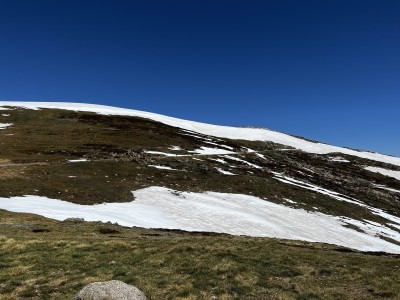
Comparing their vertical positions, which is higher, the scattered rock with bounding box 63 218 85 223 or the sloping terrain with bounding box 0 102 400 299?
the sloping terrain with bounding box 0 102 400 299

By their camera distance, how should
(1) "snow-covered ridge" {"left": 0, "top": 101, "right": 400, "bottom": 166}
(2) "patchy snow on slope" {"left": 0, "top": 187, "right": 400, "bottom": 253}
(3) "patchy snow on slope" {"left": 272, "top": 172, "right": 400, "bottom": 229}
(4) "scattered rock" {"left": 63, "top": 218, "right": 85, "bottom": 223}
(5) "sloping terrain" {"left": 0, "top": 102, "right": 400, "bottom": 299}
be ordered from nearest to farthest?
(4) "scattered rock" {"left": 63, "top": 218, "right": 85, "bottom": 223} < (2) "patchy snow on slope" {"left": 0, "top": 187, "right": 400, "bottom": 253} < (5) "sloping terrain" {"left": 0, "top": 102, "right": 400, "bottom": 299} < (3) "patchy snow on slope" {"left": 272, "top": 172, "right": 400, "bottom": 229} < (1) "snow-covered ridge" {"left": 0, "top": 101, "right": 400, "bottom": 166}

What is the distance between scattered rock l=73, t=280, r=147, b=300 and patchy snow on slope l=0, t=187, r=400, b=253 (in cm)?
2247

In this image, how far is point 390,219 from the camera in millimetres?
62906

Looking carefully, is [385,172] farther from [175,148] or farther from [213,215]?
[213,215]

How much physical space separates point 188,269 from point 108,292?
22.1ft

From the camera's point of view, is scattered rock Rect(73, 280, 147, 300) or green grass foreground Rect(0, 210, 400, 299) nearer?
scattered rock Rect(73, 280, 147, 300)

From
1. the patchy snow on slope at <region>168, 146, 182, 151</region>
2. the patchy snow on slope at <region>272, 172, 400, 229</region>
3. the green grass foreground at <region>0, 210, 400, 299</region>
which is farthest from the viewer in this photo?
the patchy snow on slope at <region>168, 146, 182, 151</region>

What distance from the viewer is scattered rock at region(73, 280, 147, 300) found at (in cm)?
1375

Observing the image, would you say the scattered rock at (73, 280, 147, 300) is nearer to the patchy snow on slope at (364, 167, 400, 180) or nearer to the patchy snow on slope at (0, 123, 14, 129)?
the patchy snow on slope at (0, 123, 14, 129)

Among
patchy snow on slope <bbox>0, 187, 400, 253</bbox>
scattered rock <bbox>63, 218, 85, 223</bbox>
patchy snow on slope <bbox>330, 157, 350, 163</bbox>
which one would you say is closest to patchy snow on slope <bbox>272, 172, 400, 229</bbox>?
patchy snow on slope <bbox>0, 187, 400, 253</bbox>

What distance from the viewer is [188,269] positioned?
65.4 ft

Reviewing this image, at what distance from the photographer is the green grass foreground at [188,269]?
56.0 feet

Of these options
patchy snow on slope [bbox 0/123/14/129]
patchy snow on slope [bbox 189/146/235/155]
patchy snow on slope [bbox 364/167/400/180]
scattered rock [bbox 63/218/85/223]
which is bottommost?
scattered rock [bbox 63/218/85/223]

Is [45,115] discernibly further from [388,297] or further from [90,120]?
[388,297]
